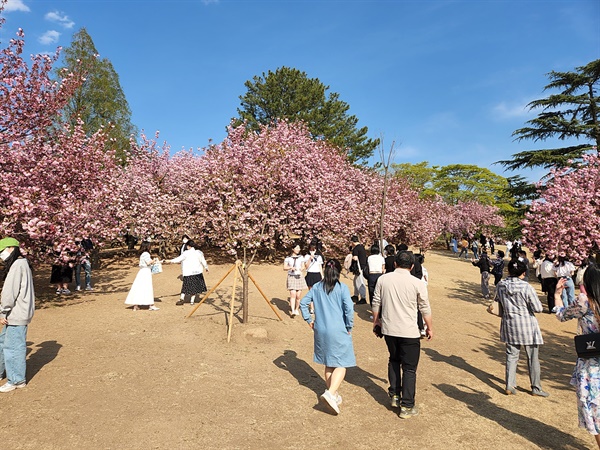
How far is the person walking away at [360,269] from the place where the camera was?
11.2 m

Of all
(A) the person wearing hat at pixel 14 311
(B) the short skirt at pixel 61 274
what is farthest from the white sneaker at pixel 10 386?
Answer: (B) the short skirt at pixel 61 274

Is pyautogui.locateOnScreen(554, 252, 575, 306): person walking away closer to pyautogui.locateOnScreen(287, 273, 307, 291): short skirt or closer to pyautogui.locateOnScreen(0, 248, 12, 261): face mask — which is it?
pyautogui.locateOnScreen(287, 273, 307, 291): short skirt

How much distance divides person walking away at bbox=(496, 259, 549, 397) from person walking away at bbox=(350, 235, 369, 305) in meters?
5.26

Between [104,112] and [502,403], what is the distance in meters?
34.7

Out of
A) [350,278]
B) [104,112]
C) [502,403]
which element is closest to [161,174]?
[104,112]

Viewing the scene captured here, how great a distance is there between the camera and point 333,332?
191 inches

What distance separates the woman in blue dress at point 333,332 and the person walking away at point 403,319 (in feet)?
1.55

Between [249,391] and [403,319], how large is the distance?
8.75 feet

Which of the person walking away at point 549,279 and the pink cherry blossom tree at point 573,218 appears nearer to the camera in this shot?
the person walking away at point 549,279

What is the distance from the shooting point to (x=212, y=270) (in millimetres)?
19469

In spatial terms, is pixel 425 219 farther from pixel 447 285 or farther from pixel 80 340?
pixel 80 340

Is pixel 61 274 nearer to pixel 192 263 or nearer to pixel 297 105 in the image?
pixel 192 263

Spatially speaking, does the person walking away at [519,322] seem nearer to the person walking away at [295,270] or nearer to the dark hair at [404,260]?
the dark hair at [404,260]

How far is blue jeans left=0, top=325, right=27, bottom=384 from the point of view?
519 cm
